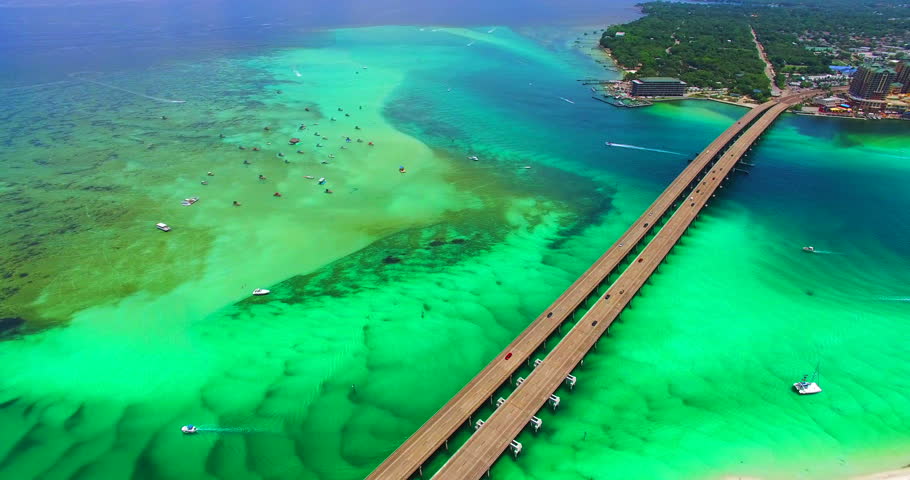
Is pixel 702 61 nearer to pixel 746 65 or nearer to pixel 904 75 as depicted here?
pixel 746 65

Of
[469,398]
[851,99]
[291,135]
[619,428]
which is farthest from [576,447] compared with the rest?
[851,99]

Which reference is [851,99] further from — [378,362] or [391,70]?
[378,362]

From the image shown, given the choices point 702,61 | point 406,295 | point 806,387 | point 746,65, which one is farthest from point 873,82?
A: point 406,295

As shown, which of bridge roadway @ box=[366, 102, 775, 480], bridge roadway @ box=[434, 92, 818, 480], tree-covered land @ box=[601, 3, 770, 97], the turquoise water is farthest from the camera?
tree-covered land @ box=[601, 3, 770, 97]

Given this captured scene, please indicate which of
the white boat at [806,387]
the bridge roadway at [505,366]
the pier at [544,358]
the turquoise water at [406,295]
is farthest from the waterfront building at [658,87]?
the white boat at [806,387]

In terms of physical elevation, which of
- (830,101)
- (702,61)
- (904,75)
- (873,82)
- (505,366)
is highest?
(702,61)

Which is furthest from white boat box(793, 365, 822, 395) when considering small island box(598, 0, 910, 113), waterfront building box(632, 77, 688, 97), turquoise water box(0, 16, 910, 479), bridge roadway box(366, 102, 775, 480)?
waterfront building box(632, 77, 688, 97)

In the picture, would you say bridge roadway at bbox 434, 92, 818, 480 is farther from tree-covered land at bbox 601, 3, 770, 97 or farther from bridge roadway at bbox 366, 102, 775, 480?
tree-covered land at bbox 601, 3, 770, 97
